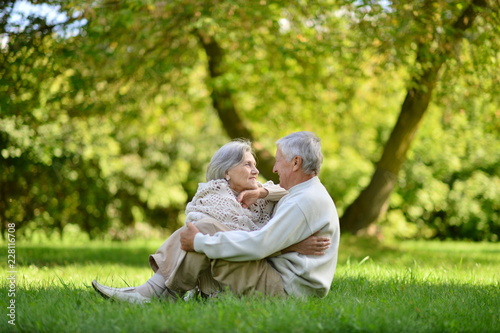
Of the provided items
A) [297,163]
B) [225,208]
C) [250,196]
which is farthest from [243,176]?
[297,163]

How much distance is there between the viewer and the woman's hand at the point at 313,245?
13.3 feet

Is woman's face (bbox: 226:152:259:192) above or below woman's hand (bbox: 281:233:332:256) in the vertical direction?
above

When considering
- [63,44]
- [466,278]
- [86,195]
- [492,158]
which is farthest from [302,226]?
[492,158]

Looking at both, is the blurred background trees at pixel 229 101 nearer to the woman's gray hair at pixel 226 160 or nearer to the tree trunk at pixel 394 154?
the tree trunk at pixel 394 154

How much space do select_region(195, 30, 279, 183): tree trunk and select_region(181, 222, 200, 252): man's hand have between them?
6.56m

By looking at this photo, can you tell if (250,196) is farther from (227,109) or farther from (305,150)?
(227,109)

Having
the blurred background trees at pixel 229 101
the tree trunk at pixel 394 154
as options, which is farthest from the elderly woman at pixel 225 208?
the tree trunk at pixel 394 154

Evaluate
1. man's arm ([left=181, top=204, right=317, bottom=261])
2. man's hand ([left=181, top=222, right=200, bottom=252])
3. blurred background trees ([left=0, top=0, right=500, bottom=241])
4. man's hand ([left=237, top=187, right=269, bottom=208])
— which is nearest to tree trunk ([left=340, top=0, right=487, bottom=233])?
blurred background trees ([left=0, top=0, right=500, bottom=241])

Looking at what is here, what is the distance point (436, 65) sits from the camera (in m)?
8.80

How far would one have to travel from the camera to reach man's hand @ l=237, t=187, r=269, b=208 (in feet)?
14.2

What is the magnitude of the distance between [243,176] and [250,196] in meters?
0.15

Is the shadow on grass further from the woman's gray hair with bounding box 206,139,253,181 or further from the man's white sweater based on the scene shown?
the man's white sweater

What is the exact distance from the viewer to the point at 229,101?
1094 cm

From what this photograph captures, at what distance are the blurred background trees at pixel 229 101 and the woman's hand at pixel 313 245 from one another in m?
4.38
